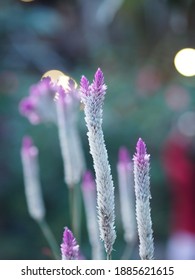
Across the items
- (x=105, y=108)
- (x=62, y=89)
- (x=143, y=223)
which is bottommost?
(x=143, y=223)

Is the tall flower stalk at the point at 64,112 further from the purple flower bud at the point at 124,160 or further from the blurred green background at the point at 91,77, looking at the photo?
the blurred green background at the point at 91,77

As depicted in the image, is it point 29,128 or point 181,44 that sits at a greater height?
point 181,44

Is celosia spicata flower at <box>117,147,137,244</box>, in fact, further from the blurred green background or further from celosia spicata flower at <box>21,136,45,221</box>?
the blurred green background

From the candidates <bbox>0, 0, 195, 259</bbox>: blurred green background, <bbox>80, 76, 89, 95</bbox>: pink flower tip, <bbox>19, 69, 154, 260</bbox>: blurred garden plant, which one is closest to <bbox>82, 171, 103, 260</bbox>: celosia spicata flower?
<bbox>19, 69, 154, 260</bbox>: blurred garden plant

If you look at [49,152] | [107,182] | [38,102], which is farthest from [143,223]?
[49,152]

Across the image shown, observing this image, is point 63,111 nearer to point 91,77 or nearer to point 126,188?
point 126,188

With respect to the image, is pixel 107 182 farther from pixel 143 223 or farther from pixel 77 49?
pixel 77 49

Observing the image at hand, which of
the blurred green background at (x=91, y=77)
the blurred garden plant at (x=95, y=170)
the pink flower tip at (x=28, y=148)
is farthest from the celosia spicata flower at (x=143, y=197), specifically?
the blurred green background at (x=91, y=77)

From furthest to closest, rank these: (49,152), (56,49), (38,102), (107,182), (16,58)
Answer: (56,49) < (16,58) < (49,152) < (38,102) < (107,182)
